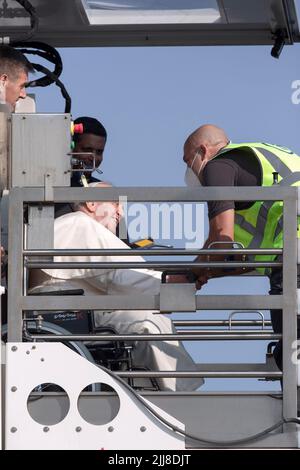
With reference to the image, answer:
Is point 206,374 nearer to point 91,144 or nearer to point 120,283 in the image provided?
point 120,283

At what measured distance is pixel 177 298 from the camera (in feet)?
16.7

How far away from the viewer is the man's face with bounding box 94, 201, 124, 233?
6.43 m

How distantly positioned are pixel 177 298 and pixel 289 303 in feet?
1.27

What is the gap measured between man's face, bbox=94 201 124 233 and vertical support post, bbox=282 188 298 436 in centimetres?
150

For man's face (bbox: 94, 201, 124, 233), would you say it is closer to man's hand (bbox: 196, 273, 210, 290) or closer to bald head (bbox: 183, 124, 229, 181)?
bald head (bbox: 183, 124, 229, 181)

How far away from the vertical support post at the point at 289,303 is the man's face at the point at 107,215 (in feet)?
4.93

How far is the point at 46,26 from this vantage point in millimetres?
6875

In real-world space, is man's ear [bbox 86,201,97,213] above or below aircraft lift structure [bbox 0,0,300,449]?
above

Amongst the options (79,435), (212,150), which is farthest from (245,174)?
(79,435)

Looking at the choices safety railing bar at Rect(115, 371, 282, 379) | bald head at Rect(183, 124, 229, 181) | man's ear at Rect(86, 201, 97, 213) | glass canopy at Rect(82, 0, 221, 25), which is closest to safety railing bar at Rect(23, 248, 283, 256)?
safety railing bar at Rect(115, 371, 282, 379)

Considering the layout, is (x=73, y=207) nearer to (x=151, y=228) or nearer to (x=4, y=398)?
(x=151, y=228)

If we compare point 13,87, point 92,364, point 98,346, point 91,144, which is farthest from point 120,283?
point 91,144

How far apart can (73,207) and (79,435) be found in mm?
1704

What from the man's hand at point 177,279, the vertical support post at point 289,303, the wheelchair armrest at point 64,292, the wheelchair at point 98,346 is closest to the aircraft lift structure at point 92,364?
the vertical support post at point 289,303
